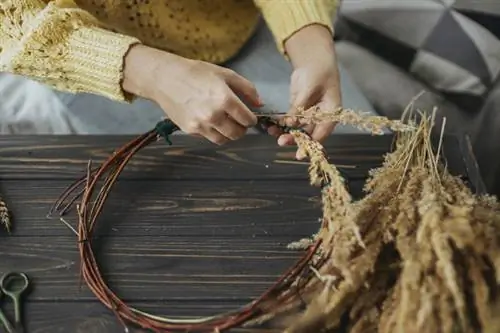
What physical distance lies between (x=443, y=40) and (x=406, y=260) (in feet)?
2.97

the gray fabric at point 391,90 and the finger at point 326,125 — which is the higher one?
the finger at point 326,125

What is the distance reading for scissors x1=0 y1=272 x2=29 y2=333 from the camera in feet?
2.77

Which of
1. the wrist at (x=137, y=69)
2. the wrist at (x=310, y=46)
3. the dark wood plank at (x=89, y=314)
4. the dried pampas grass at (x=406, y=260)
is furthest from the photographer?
the wrist at (x=310, y=46)

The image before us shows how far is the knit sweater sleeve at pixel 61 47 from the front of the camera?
3.21ft

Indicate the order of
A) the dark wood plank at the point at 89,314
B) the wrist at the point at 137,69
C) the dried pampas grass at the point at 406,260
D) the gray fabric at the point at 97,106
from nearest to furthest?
the dried pampas grass at the point at 406,260
the dark wood plank at the point at 89,314
the wrist at the point at 137,69
the gray fabric at the point at 97,106

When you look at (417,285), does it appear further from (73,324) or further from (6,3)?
(6,3)

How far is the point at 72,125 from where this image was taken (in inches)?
47.6

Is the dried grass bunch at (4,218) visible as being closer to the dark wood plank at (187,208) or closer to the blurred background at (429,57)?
the dark wood plank at (187,208)

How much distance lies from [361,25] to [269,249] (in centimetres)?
77

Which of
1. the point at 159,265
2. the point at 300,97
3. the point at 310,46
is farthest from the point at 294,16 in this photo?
the point at 159,265

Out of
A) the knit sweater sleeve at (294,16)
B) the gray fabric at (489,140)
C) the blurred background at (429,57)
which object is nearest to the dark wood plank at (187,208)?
the knit sweater sleeve at (294,16)

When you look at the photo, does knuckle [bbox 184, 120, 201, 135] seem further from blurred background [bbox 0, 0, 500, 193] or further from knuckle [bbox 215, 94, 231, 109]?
blurred background [bbox 0, 0, 500, 193]

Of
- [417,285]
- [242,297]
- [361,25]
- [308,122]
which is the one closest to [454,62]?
[361,25]

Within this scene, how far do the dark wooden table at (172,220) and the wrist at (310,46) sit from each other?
115mm
